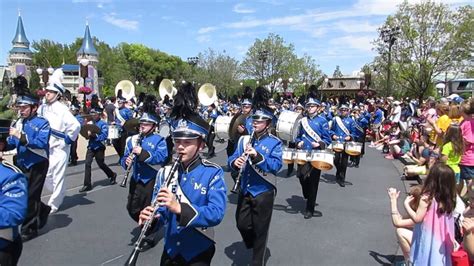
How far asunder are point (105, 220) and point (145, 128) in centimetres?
197

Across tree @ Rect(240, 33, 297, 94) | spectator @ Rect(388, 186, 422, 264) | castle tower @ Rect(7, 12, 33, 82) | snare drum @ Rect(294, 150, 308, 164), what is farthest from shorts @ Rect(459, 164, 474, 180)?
castle tower @ Rect(7, 12, 33, 82)

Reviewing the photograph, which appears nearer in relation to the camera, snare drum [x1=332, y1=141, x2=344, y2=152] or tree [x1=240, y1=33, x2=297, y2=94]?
snare drum [x1=332, y1=141, x2=344, y2=152]

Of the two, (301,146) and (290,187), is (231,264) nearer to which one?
(301,146)

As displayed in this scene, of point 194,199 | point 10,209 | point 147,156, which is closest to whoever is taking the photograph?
point 10,209

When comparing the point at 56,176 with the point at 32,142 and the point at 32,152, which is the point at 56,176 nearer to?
the point at 32,152

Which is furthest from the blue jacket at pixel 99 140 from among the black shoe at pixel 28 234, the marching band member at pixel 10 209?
the marching band member at pixel 10 209

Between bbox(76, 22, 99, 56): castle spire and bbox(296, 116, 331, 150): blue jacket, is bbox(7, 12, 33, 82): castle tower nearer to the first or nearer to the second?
bbox(76, 22, 99, 56): castle spire

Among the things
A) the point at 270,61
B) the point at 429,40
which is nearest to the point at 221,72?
the point at 270,61

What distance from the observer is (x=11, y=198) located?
292 cm

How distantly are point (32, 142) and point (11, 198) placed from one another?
10.1 feet

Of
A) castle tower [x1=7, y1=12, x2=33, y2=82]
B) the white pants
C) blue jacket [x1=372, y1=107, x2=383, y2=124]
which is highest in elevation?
castle tower [x1=7, y1=12, x2=33, y2=82]

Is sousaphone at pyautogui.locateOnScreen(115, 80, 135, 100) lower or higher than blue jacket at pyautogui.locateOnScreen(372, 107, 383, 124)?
higher

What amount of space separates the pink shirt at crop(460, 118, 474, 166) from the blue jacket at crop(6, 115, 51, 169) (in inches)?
247

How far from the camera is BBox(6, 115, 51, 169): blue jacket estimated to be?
5.73 m
